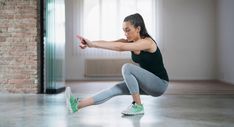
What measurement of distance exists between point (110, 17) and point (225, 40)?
123 inches

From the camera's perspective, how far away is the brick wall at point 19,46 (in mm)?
5953

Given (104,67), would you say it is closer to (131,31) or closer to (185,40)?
(185,40)

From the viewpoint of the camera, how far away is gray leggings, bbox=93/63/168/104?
10.3ft

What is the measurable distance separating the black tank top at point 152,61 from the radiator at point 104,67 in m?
6.89

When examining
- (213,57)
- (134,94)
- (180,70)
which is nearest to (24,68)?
(134,94)

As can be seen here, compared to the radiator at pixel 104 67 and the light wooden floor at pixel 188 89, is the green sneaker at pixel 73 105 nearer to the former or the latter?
the light wooden floor at pixel 188 89

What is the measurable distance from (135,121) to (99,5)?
24.4 feet

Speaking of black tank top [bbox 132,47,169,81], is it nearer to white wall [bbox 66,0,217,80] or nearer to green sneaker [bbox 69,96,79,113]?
green sneaker [bbox 69,96,79,113]

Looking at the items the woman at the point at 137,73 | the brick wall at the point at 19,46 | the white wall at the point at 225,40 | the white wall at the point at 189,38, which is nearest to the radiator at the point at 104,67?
the white wall at the point at 189,38

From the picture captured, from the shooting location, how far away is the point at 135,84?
3207 millimetres

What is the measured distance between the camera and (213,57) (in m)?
10.4

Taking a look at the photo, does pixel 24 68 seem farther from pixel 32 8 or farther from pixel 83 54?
pixel 83 54

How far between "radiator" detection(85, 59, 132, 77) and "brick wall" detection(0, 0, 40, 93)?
4221 mm

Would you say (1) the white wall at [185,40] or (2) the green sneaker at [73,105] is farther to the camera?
(1) the white wall at [185,40]
